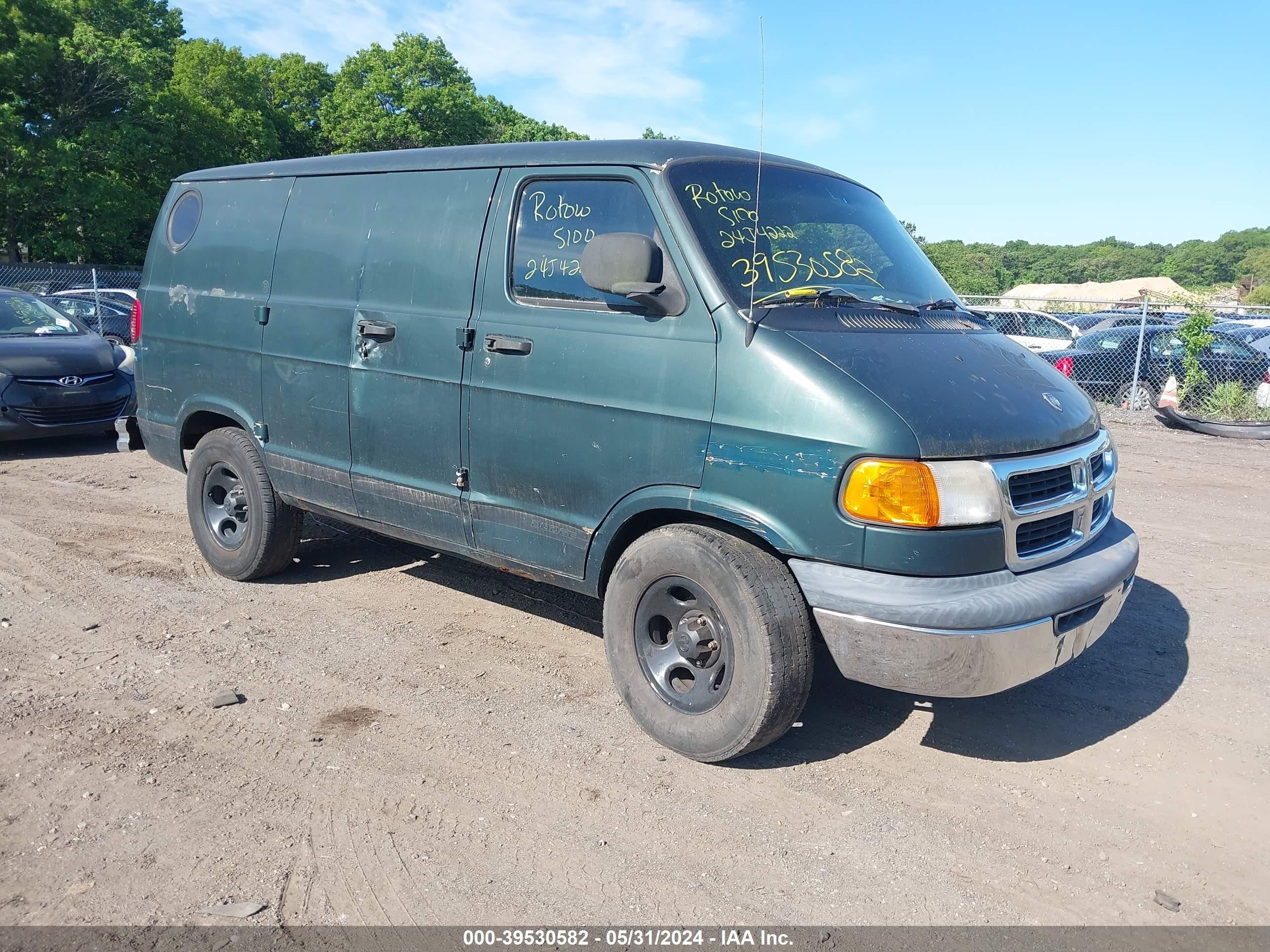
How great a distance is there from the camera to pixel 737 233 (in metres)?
3.79

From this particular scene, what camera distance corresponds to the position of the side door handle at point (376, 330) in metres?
4.50

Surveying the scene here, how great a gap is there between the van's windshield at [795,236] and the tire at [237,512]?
9.93 ft

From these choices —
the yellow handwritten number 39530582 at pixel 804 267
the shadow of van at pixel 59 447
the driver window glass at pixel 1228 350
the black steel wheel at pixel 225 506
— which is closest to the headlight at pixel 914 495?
the yellow handwritten number 39530582 at pixel 804 267

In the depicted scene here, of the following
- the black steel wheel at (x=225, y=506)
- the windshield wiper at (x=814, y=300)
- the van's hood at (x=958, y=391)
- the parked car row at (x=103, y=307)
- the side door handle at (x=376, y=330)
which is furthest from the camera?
the parked car row at (x=103, y=307)

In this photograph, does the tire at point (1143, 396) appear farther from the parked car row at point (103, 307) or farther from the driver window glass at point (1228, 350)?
the parked car row at point (103, 307)

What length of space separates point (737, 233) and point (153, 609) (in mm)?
3766

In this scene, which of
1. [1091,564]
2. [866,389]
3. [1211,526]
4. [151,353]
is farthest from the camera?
[1211,526]

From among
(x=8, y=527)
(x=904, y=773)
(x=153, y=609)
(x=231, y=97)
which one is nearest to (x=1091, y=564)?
(x=904, y=773)

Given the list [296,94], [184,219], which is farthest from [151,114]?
[184,219]

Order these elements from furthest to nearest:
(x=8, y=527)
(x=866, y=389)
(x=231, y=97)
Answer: (x=231, y=97) → (x=8, y=527) → (x=866, y=389)

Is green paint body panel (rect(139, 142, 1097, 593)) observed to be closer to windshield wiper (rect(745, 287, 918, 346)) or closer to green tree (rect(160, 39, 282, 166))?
A: windshield wiper (rect(745, 287, 918, 346))

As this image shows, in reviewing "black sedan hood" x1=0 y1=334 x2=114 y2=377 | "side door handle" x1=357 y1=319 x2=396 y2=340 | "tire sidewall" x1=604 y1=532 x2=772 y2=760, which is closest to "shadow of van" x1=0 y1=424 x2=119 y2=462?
"black sedan hood" x1=0 y1=334 x2=114 y2=377

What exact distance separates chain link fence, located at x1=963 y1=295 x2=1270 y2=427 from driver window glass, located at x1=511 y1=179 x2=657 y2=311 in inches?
375

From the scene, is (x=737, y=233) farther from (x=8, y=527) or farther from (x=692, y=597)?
(x=8, y=527)
